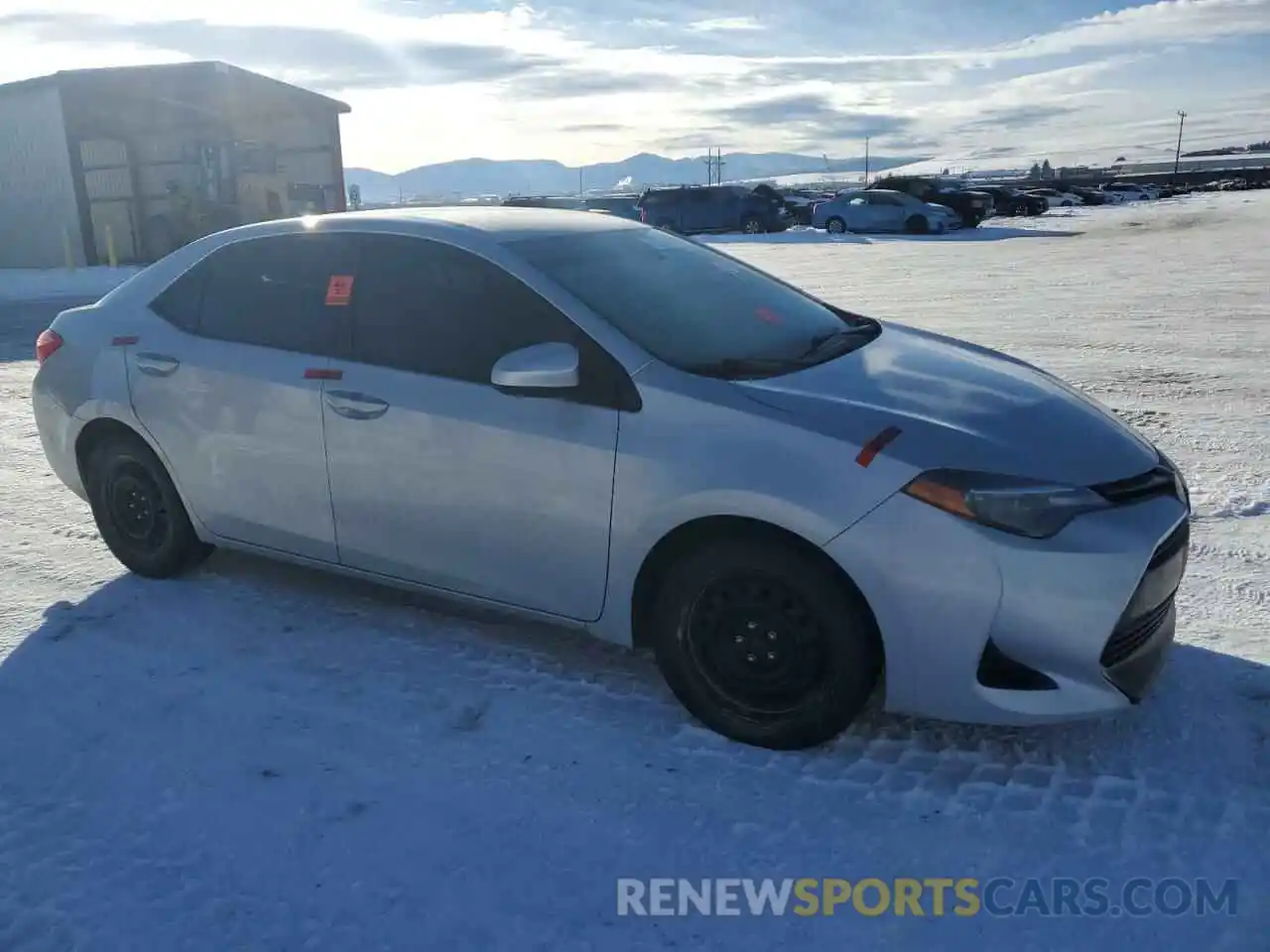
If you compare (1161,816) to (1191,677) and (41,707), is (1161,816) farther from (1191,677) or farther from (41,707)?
(41,707)

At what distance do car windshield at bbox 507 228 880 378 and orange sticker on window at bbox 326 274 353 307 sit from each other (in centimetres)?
69

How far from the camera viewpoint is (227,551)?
4883mm

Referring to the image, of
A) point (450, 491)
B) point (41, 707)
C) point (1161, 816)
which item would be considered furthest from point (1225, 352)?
point (41, 707)

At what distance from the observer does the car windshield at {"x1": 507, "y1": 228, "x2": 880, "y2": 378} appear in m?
3.34

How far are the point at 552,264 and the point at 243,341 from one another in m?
1.39

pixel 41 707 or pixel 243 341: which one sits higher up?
pixel 243 341

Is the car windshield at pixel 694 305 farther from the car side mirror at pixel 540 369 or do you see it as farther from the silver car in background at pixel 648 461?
the car side mirror at pixel 540 369

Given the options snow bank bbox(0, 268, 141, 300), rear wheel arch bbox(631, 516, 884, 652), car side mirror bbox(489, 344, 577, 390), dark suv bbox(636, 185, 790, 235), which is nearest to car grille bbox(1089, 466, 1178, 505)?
rear wheel arch bbox(631, 516, 884, 652)

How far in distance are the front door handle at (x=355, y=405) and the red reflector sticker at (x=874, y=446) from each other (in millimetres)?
1736

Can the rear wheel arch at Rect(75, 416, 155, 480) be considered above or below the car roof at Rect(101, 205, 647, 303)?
below

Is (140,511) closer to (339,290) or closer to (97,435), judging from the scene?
(97,435)

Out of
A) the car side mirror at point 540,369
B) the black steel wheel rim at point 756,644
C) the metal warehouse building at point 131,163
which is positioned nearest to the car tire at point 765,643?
the black steel wheel rim at point 756,644

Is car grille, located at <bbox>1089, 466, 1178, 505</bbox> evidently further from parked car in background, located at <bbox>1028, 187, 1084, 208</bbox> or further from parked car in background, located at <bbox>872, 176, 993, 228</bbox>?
parked car in background, located at <bbox>1028, 187, 1084, 208</bbox>

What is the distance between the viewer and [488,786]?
2920 mm
